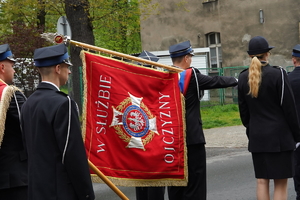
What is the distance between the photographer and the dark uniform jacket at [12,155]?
14.3 feet

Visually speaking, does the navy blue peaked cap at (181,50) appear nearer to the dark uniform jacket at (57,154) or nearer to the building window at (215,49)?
the dark uniform jacket at (57,154)

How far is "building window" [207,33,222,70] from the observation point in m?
27.1

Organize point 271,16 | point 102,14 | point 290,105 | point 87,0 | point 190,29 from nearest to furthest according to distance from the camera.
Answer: point 290,105 → point 87,0 → point 102,14 → point 271,16 → point 190,29

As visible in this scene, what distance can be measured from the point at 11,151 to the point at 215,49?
77.4ft

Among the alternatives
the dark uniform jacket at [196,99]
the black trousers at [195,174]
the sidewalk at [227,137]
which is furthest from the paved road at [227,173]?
the dark uniform jacket at [196,99]

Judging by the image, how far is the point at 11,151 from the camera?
14.4 feet

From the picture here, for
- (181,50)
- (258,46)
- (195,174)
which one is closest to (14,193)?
(195,174)

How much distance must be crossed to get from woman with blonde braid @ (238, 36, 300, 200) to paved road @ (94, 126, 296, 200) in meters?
1.64

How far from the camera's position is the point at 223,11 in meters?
25.4

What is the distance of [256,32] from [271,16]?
1054 millimetres

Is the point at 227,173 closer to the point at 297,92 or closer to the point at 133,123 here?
the point at 297,92

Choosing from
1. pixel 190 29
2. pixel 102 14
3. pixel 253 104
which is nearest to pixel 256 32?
pixel 190 29

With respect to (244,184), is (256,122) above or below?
above

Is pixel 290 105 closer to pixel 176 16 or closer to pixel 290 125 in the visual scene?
pixel 290 125
